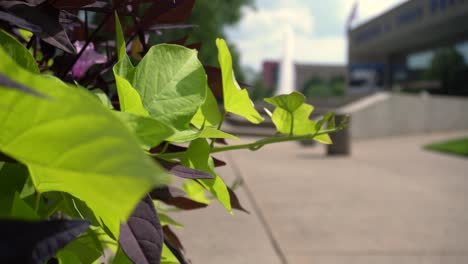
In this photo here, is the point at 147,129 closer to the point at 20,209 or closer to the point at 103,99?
the point at 20,209

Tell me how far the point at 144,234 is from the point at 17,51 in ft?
0.55

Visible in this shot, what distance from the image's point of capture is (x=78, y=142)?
195 millimetres

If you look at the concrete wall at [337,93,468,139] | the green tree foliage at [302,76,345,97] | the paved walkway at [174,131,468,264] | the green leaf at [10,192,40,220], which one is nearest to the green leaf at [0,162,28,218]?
the green leaf at [10,192,40,220]

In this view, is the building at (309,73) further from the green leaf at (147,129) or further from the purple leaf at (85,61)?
the green leaf at (147,129)

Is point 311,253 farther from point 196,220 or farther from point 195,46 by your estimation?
→ point 195,46

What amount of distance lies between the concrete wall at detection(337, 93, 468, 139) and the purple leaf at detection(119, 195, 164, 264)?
13.9 metres

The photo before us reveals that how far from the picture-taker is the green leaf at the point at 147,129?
305mm

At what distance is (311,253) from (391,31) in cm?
3924

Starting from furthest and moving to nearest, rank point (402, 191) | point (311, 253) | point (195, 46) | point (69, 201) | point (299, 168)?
point (299, 168) → point (402, 191) → point (311, 253) → point (195, 46) → point (69, 201)

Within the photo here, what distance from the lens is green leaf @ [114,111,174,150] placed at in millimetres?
305

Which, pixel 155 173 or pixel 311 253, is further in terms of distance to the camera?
pixel 311 253

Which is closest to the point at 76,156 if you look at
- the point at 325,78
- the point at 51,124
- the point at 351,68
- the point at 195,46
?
the point at 51,124

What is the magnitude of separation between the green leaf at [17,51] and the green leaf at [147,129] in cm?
8

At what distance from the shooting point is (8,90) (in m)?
0.22
